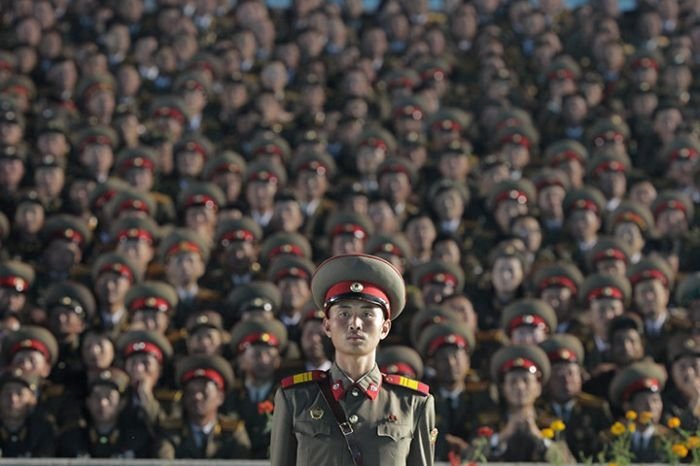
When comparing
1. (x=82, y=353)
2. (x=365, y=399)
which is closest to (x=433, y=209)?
(x=82, y=353)

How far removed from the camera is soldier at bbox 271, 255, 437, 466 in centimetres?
527

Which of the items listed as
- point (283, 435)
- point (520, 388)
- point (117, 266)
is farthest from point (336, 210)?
point (283, 435)

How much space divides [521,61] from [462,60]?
2.95 feet

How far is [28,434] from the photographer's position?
443 inches

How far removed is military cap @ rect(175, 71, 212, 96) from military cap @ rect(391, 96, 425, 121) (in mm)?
2643

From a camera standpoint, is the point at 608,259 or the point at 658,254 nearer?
the point at 608,259

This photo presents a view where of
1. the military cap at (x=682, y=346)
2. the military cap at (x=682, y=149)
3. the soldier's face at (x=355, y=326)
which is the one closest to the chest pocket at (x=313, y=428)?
the soldier's face at (x=355, y=326)

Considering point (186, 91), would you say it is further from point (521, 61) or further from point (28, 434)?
point (28, 434)

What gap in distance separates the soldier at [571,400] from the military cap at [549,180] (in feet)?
13.1

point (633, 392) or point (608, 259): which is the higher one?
point (608, 259)

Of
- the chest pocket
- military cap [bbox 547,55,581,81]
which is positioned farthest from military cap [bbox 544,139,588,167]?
the chest pocket

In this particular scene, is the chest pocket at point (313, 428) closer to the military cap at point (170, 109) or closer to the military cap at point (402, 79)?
the military cap at point (170, 109)

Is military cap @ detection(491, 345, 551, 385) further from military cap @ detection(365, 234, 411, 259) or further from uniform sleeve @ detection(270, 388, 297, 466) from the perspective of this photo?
uniform sleeve @ detection(270, 388, 297, 466)

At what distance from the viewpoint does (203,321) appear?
12.3 meters
